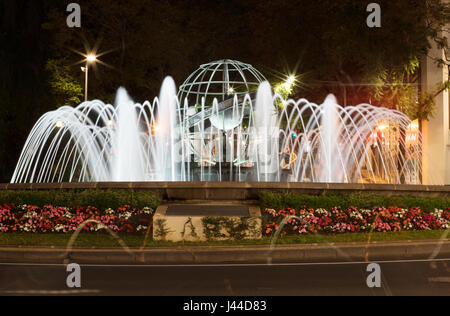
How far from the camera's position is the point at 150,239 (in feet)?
38.4

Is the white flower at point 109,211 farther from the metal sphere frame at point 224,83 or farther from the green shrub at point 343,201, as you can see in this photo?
the metal sphere frame at point 224,83

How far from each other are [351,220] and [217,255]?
436cm

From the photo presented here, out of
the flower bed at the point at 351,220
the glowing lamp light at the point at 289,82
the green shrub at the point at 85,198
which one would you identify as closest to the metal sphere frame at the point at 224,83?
the glowing lamp light at the point at 289,82

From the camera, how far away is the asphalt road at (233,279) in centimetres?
744

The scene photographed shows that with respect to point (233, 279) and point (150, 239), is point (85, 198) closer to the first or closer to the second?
point (150, 239)

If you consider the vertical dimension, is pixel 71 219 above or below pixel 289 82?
below

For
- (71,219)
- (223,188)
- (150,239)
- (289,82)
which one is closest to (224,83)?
(289,82)

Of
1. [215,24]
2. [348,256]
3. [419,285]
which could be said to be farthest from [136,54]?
[419,285]

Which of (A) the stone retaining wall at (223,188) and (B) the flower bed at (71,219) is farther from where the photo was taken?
(A) the stone retaining wall at (223,188)

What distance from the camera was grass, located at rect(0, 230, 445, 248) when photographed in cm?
1104

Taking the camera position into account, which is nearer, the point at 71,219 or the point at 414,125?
the point at 71,219

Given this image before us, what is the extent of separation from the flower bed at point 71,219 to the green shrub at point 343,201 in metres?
3.21

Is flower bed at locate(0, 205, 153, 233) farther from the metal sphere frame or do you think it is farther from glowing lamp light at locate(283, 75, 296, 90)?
glowing lamp light at locate(283, 75, 296, 90)

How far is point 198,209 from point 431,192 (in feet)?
23.4
